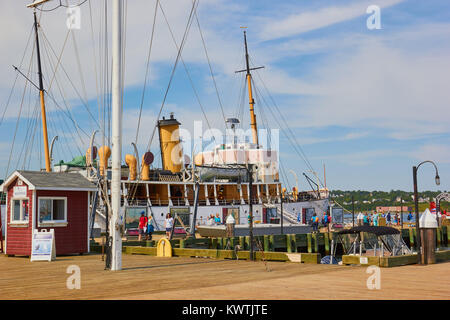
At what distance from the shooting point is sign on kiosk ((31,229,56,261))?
19328 millimetres

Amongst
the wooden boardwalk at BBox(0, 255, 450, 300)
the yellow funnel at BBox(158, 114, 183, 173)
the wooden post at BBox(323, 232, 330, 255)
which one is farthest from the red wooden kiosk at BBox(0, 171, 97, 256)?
the yellow funnel at BBox(158, 114, 183, 173)

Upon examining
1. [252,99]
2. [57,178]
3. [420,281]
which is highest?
[252,99]

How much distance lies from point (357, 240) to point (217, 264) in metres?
7.84

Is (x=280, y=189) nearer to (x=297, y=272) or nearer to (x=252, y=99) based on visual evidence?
(x=252, y=99)

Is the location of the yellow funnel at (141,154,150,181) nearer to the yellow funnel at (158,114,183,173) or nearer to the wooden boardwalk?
the yellow funnel at (158,114,183,173)

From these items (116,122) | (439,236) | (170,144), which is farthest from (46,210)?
(439,236)

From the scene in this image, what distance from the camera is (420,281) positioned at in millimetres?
12273

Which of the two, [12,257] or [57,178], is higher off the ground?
[57,178]

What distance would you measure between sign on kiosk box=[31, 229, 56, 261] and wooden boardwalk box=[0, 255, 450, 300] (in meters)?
1.47

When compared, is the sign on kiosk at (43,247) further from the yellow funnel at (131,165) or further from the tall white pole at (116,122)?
the yellow funnel at (131,165)
